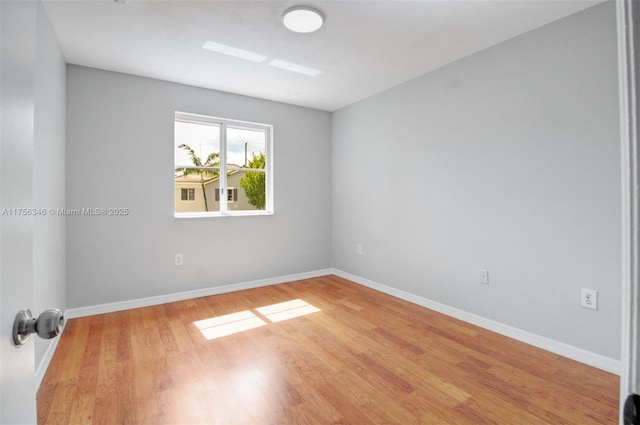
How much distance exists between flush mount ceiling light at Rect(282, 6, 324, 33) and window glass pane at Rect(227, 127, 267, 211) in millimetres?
1941

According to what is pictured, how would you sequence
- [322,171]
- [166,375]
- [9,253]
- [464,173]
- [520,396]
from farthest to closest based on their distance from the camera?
[322,171] → [464,173] → [166,375] → [520,396] → [9,253]

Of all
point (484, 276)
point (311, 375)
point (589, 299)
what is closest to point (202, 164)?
point (311, 375)

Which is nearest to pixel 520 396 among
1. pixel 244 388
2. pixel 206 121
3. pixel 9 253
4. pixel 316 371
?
pixel 316 371

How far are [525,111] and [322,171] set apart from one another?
2.68m

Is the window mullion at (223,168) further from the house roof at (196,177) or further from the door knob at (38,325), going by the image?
the door knob at (38,325)

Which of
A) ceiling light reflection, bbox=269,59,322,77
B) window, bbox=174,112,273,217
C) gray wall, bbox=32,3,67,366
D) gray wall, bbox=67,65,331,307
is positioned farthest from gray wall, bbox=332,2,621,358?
gray wall, bbox=32,3,67,366

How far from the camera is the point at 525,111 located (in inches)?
97.3

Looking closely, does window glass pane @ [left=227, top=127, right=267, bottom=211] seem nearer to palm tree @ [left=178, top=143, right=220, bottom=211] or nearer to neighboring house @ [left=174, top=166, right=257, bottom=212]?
neighboring house @ [left=174, top=166, right=257, bottom=212]

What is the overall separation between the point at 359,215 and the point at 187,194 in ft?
7.15

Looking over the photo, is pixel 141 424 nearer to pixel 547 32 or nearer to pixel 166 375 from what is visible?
pixel 166 375

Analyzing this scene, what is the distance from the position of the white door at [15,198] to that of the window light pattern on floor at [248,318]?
6.88ft

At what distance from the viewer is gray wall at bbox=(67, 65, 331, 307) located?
3.03 m

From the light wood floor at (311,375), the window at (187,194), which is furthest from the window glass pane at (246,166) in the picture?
the light wood floor at (311,375)

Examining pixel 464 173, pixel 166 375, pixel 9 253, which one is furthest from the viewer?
pixel 464 173
